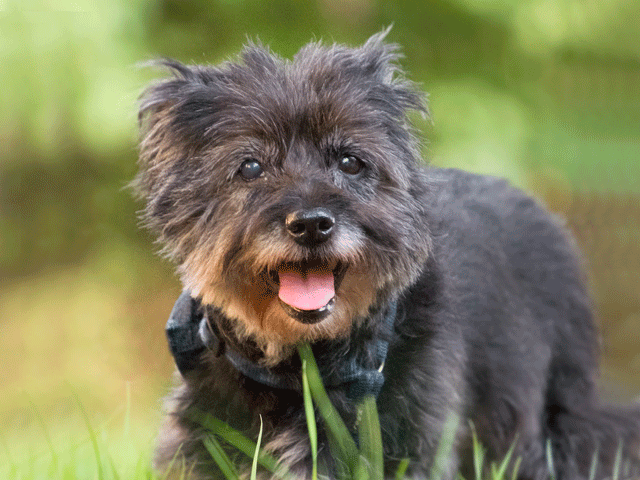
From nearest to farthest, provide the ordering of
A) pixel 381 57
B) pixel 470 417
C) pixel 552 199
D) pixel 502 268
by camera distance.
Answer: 1. pixel 381 57
2. pixel 470 417
3. pixel 502 268
4. pixel 552 199

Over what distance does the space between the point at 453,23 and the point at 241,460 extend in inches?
198

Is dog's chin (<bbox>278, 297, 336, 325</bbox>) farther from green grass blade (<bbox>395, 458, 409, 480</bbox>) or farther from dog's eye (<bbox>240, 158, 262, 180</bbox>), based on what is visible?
green grass blade (<bbox>395, 458, 409, 480</bbox>)

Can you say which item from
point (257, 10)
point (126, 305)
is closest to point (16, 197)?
point (126, 305)

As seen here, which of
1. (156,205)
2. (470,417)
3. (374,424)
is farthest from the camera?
(470,417)

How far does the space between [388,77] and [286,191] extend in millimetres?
820

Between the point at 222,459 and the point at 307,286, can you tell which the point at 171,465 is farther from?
the point at 307,286

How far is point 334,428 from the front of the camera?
258 cm

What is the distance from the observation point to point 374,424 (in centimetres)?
262

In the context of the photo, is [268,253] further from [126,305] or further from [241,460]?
[126,305]

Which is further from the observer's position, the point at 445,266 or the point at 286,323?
the point at 445,266

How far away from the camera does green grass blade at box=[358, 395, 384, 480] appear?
260 centimetres

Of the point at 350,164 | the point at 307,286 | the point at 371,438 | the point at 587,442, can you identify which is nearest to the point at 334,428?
the point at 371,438

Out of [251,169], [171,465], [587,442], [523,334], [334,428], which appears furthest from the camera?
[587,442]

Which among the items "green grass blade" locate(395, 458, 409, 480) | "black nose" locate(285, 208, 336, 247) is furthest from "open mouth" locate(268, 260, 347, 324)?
"green grass blade" locate(395, 458, 409, 480)
